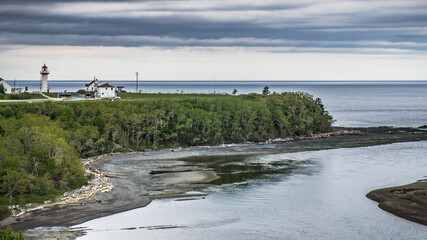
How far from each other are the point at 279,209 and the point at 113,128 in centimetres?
4028

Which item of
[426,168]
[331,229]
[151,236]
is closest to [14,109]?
[151,236]

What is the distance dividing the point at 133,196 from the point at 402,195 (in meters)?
28.3

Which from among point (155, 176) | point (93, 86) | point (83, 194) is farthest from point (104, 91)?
point (83, 194)

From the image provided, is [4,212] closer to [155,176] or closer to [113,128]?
[155,176]

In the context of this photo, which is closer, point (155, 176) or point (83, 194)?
point (83, 194)

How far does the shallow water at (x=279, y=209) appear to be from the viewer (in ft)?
137

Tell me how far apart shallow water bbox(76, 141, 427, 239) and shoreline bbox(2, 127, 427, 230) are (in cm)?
224

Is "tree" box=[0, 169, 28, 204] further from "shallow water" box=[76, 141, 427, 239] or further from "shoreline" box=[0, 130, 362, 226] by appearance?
"shallow water" box=[76, 141, 427, 239]

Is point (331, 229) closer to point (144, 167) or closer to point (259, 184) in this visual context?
point (259, 184)

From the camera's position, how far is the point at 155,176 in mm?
62188

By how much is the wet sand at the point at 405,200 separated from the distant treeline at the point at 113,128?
32082 mm

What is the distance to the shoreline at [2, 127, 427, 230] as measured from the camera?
44875 mm

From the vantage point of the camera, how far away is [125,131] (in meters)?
84.9

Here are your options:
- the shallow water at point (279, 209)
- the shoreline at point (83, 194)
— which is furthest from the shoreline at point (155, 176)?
the shallow water at point (279, 209)
